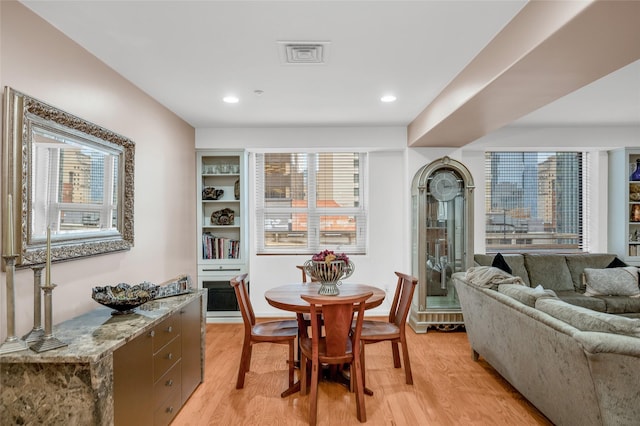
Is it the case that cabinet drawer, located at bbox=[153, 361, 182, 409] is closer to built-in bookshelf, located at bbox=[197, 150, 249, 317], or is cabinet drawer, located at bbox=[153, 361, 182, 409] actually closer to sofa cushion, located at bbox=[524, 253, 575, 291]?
built-in bookshelf, located at bbox=[197, 150, 249, 317]

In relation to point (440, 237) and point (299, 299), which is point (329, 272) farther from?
point (440, 237)

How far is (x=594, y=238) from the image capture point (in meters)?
4.85

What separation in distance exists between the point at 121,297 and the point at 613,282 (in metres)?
4.89

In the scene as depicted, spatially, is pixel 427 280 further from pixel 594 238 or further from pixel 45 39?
pixel 45 39

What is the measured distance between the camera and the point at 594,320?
186cm

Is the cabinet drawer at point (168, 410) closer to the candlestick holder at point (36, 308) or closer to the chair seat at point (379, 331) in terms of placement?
the candlestick holder at point (36, 308)

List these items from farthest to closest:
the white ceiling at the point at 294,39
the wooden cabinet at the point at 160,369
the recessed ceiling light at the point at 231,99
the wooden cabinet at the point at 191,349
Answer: the recessed ceiling light at the point at 231,99
the wooden cabinet at the point at 191,349
the white ceiling at the point at 294,39
the wooden cabinet at the point at 160,369

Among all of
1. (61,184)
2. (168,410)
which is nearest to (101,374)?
(168,410)

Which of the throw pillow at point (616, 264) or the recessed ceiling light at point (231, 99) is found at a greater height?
the recessed ceiling light at point (231, 99)

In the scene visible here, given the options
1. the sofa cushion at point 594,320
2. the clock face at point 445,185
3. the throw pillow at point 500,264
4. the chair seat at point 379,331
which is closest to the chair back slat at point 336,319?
the chair seat at point 379,331

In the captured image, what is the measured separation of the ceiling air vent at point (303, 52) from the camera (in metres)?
2.27

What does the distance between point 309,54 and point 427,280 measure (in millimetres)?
2969

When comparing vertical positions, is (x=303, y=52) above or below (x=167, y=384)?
above

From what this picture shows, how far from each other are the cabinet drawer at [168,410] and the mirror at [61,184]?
Result: 3.49 ft
